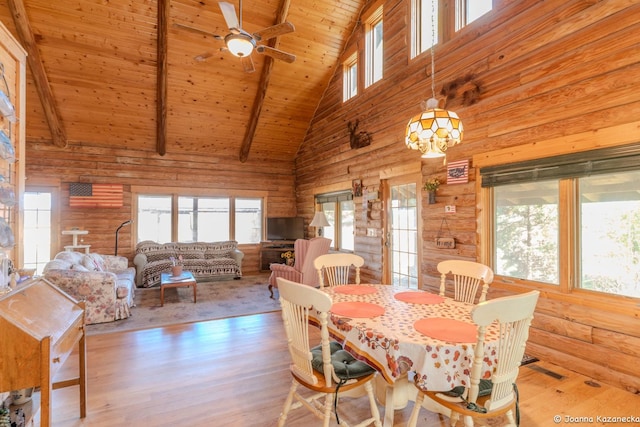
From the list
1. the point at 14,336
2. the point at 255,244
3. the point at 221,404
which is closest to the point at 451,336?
the point at 221,404

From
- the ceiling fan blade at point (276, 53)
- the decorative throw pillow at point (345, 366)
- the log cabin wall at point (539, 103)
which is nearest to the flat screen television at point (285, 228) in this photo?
the log cabin wall at point (539, 103)

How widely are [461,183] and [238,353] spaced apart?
311 cm

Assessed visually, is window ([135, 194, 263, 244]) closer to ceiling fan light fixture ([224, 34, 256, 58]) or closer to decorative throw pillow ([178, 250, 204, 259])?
decorative throw pillow ([178, 250, 204, 259])

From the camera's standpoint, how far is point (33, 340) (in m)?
1.48

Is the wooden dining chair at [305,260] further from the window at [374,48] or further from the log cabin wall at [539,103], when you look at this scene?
the window at [374,48]

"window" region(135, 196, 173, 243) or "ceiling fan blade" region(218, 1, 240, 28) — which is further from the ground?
"ceiling fan blade" region(218, 1, 240, 28)

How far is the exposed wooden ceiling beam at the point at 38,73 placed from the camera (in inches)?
179

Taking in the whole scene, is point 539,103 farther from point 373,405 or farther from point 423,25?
point 373,405

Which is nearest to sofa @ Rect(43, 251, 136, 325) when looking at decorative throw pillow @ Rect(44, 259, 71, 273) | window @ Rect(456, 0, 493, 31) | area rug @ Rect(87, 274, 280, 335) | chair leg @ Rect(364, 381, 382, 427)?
decorative throw pillow @ Rect(44, 259, 71, 273)

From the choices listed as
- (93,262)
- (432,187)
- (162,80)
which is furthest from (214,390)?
(162,80)

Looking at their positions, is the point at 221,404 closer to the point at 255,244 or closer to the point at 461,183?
the point at 461,183

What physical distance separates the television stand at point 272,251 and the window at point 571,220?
17.5ft

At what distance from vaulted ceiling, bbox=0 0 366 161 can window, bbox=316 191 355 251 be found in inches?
85.0

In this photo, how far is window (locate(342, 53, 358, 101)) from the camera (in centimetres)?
627
